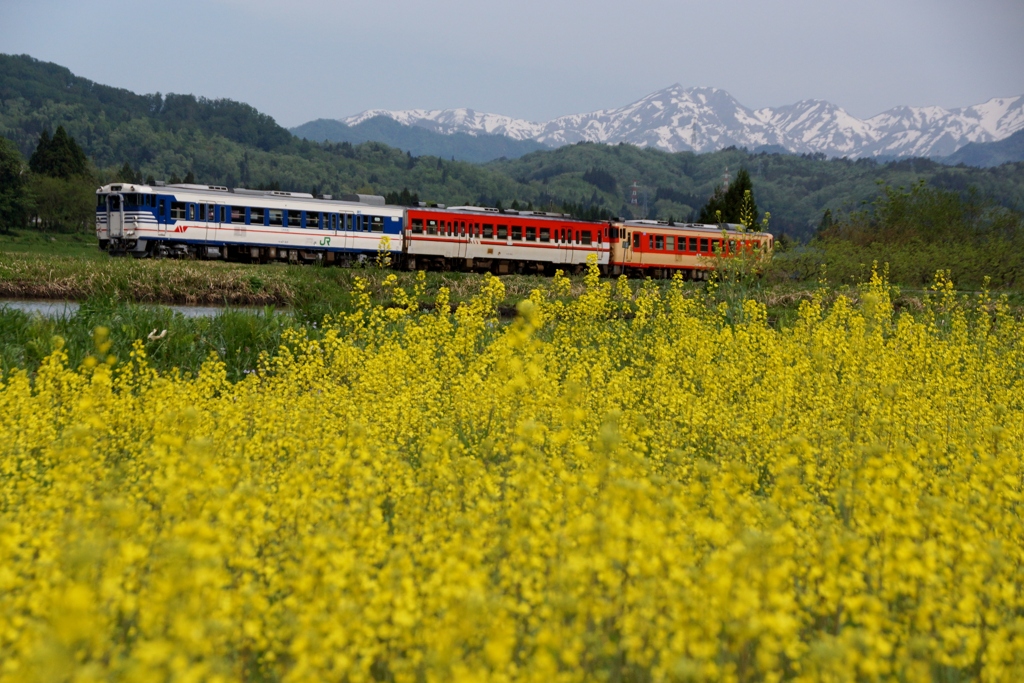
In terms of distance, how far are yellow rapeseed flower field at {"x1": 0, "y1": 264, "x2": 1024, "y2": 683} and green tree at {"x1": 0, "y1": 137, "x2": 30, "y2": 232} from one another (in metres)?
57.6

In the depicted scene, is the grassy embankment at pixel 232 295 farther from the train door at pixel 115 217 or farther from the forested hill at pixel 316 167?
the forested hill at pixel 316 167

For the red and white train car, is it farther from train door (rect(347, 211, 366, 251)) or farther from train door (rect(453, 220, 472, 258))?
train door (rect(347, 211, 366, 251))

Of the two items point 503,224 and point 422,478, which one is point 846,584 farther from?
point 503,224

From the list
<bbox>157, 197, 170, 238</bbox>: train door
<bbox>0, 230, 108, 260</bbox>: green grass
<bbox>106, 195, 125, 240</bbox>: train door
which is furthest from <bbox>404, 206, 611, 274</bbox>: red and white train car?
<bbox>0, 230, 108, 260</bbox>: green grass

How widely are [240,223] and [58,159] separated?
183 ft

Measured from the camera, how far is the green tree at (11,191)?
52.6 metres

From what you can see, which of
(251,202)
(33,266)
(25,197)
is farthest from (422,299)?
(25,197)

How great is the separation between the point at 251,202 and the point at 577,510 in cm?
2463

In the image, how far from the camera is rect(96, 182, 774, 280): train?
2458 centimetres

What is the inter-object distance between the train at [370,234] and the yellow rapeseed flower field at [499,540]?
17.5 meters

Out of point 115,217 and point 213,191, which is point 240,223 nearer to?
point 213,191

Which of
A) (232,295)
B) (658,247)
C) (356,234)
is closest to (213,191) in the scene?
(356,234)

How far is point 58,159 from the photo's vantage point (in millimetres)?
68188

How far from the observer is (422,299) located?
17641 mm
